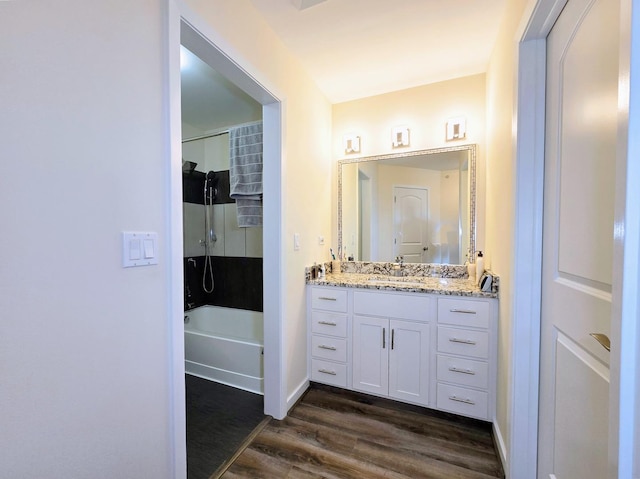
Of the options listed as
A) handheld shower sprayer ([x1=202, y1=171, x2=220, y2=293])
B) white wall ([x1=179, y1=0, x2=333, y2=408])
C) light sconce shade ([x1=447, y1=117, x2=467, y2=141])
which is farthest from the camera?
handheld shower sprayer ([x1=202, y1=171, x2=220, y2=293])

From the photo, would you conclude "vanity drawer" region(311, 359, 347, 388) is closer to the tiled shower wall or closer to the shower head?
the tiled shower wall

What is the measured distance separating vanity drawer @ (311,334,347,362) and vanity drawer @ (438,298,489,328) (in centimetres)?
75

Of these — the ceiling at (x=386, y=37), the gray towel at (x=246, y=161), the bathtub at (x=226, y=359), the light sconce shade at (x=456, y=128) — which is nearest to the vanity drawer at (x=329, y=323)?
the bathtub at (x=226, y=359)

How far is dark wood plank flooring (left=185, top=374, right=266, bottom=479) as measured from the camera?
4.91 feet

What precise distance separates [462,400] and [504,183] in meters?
1.38

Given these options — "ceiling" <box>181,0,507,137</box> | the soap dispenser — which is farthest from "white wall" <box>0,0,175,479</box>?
the soap dispenser

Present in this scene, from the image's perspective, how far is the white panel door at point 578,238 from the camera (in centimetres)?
78

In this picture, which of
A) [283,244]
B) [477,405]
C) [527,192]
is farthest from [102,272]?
[477,405]

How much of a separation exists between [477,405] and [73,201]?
Result: 226cm

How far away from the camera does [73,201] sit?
0.75m

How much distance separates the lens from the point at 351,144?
2547mm

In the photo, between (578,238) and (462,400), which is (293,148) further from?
(462,400)

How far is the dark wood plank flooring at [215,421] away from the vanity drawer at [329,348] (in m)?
0.56

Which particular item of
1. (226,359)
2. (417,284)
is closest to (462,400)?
(417,284)
